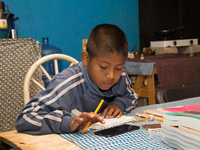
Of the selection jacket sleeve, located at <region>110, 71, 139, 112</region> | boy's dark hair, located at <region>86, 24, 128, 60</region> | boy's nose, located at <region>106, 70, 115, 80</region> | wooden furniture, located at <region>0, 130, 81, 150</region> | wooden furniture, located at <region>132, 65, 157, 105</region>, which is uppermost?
boy's dark hair, located at <region>86, 24, 128, 60</region>

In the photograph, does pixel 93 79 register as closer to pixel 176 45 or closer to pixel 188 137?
pixel 188 137

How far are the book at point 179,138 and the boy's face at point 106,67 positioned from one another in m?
0.30

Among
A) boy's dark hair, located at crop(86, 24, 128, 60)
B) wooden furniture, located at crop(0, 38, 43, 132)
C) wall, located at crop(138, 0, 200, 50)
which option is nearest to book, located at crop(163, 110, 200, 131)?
boy's dark hair, located at crop(86, 24, 128, 60)

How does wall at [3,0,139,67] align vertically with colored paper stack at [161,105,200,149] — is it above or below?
above

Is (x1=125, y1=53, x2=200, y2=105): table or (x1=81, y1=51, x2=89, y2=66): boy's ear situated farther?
(x1=125, y1=53, x2=200, y2=105): table

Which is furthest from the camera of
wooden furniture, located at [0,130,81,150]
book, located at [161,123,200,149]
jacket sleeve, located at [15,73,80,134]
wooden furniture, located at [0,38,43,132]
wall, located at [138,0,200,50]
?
wall, located at [138,0,200,50]

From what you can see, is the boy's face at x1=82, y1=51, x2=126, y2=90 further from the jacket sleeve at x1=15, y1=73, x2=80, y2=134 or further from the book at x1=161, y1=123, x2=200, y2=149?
the book at x1=161, y1=123, x2=200, y2=149

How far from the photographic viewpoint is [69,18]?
2.75 m

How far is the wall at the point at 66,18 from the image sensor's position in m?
2.46

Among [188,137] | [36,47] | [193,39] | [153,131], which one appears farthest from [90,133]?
[193,39]

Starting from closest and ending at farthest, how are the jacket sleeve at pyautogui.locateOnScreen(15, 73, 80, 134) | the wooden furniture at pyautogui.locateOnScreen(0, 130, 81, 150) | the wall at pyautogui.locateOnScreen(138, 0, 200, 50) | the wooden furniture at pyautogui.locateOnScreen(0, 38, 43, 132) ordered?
the wooden furniture at pyautogui.locateOnScreen(0, 130, 81, 150)
the jacket sleeve at pyautogui.locateOnScreen(15, 73, 80, 134)
the wooden furniture at pyautogui.locateOnScreen(0, 38, 43, 132)
the wall at pyautogui.locateOnScreen(138, 0, 200, 50)

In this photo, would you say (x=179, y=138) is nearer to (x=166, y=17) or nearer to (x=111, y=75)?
(x=111, y=75)

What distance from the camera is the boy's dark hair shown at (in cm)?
90

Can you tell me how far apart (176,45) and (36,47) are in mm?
1842
